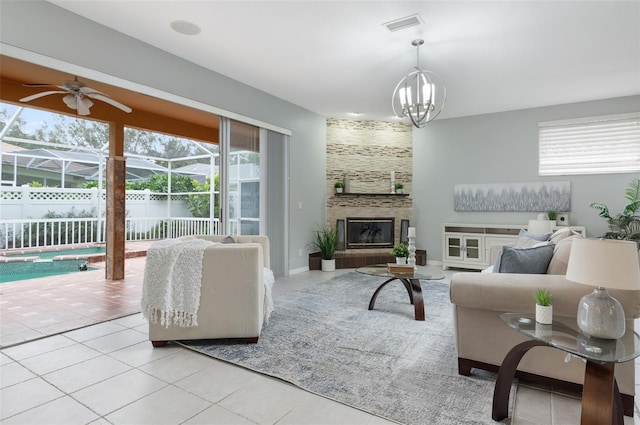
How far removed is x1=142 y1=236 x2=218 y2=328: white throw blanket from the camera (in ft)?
8.41

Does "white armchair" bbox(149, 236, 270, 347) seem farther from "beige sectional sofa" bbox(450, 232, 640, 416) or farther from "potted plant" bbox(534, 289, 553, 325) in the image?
"potted plant" bbox(534, 289, 553, 325)

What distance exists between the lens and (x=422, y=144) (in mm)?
6664

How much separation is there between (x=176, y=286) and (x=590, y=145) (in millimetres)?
6121

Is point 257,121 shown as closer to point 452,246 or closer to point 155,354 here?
point 155,354

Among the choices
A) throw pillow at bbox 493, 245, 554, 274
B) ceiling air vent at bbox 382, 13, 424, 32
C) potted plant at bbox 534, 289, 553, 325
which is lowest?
potted plant at bbox 534, 289, 553, 325

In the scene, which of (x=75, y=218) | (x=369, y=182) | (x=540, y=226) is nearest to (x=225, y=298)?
(x=540, y=226)

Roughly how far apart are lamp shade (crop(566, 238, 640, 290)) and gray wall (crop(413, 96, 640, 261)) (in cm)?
480

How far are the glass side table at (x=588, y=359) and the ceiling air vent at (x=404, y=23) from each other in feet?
8.28

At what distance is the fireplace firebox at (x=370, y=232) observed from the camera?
6.45 metres

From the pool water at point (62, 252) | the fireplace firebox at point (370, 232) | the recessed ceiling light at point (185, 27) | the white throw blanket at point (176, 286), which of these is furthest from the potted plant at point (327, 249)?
the pool water at point (62, 252)

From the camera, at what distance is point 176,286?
8.43ft

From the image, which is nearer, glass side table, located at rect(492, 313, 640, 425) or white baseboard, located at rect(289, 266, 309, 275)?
glass side table, located at rect(492, 313, 640, 425)

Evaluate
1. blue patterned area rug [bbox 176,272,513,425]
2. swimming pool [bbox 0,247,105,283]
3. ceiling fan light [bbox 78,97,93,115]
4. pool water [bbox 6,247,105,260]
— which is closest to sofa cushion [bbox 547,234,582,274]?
blue patterned area rug [bbox 176,272,513,425]

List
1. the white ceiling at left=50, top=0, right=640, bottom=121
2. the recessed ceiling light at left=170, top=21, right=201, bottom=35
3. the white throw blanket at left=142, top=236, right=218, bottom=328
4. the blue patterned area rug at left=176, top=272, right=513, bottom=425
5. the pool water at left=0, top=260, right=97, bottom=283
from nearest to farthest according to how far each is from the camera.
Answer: the blue patterned area rug at left=176, top=272, right=513, bottom=425 < the white throw blanket at left=142, top=236, right=218, bottom=328 < the white ceiling at left=50, top=0, right=640, bottom=121 < the recessed ceiling light at left=170, top=21, right=201, bottom=35 < the pool water at left=0, top=260, right=97, bottom=283
